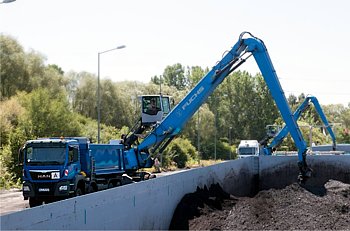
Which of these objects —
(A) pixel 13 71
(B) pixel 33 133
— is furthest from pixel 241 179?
(A) pixel 13 71

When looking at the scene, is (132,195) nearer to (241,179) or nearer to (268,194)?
(268,194)

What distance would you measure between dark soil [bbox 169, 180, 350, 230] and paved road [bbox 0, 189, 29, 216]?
7845 millimetres

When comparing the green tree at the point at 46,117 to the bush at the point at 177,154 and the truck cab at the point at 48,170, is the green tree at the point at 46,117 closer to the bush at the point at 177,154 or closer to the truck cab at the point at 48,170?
the bush at the point at 177,154

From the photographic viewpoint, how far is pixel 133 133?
1112 inches

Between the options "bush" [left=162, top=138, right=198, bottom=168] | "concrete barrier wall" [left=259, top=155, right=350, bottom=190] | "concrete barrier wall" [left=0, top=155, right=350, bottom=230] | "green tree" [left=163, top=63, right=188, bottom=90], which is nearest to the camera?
"concrete barrier wall" [left=0, top=155, right=350, bottom=230]

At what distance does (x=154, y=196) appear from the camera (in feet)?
51.4

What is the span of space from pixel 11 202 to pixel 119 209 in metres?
14.5

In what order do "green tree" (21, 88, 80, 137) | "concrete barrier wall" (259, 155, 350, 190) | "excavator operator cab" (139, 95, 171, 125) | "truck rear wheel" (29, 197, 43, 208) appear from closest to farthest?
"truck rear wheel" (29, 197, 43, 208) < "concrete barrier wall" (259, 155, 350, 190) < "excavator operator cab" (139, 95, 171, 125) < "green tree" (21, 88, 80, 137)

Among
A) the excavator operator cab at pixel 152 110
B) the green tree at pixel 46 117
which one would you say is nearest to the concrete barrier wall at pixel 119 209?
the excavator operator cab at pixel 152 110

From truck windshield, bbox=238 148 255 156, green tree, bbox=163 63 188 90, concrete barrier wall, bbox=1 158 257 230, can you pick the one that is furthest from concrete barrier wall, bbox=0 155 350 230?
green tree, bbox=163 63 188 90

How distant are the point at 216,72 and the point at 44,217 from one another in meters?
16.3

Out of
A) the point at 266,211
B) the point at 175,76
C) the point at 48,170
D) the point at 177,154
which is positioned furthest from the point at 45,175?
the point at 175,76

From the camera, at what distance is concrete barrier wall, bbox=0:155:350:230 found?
10391 mm

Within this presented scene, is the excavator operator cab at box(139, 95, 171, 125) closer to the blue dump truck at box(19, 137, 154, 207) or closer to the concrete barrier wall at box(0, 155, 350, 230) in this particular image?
the concrete barrier wall at box(0, 155, 350, 230)
